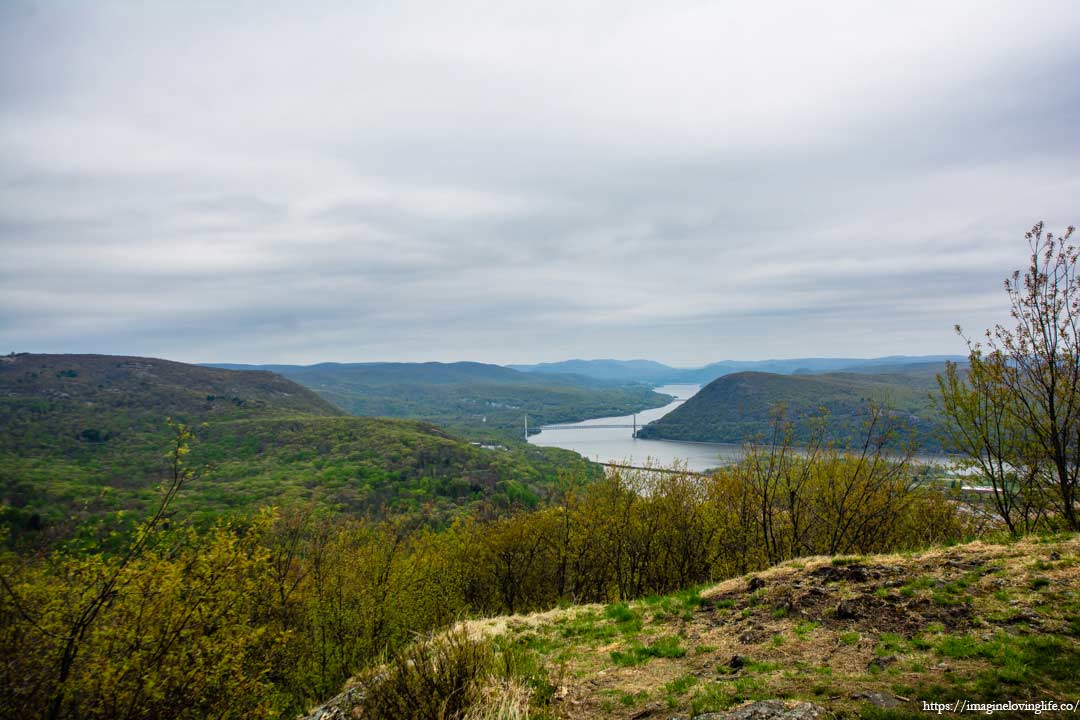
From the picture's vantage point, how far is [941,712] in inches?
221

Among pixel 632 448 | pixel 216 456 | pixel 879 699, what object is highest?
pixel 879 699

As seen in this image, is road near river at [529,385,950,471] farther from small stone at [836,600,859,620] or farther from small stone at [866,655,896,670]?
small stone at [866,655,896,670]

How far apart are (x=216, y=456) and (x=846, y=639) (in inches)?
4815

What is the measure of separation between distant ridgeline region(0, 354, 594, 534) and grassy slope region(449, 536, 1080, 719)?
17.8 metres

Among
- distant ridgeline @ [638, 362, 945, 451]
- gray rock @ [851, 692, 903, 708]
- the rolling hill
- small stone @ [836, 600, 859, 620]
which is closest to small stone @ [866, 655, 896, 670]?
the rolling hill

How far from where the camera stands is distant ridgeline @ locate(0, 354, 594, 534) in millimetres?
67812

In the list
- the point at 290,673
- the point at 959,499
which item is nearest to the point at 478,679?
the point at 290,673

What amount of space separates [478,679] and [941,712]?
586 cm

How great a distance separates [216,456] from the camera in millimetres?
102000

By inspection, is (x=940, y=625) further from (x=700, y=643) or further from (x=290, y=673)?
(x=290, y=673)

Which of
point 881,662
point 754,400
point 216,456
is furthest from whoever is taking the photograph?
point 754,400

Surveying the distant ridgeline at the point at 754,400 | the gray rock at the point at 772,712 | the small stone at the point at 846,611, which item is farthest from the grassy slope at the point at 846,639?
the distant ridgeline at the point at 754,400

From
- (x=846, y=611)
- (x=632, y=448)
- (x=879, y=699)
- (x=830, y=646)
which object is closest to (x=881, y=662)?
(x=830, y=646)

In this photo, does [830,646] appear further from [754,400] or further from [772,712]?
[754,400]
